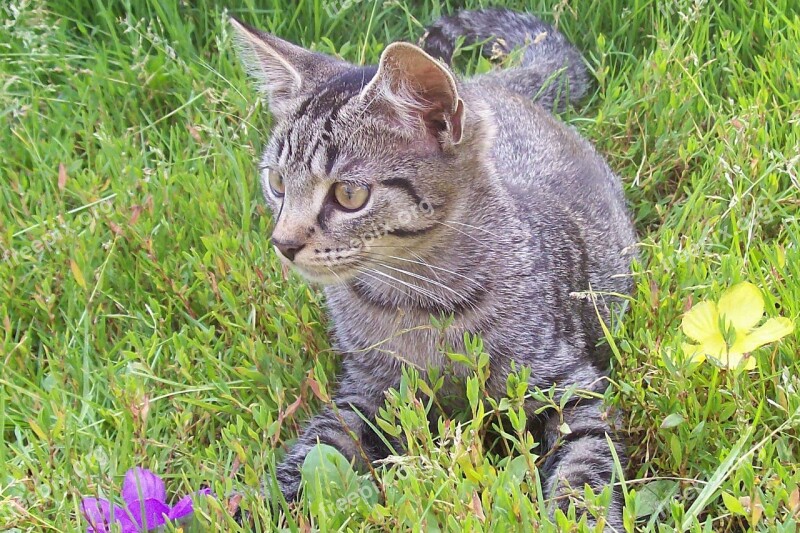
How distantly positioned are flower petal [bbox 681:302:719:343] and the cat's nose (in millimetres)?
1054

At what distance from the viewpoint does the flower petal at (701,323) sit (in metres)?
2.55

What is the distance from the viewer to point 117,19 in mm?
4336

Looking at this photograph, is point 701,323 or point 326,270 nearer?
point 701,323

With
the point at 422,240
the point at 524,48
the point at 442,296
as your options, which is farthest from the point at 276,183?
the point at 524,48

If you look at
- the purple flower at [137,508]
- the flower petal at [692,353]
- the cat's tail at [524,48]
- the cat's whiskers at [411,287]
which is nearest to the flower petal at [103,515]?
the purple flower at [137,508]

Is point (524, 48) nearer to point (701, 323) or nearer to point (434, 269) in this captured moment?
point (434, 269)

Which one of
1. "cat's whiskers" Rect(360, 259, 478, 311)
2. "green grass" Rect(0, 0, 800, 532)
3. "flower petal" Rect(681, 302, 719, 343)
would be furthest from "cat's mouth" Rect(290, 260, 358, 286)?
"flower petal" Rect(681, 302, 719, 343)

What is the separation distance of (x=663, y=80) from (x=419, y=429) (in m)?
2.23

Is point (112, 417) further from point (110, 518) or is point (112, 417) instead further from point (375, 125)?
point (375, 125)

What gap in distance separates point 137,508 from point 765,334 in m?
1.66

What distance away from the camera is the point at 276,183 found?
2984mm

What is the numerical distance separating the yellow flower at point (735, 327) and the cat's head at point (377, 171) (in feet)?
2.45

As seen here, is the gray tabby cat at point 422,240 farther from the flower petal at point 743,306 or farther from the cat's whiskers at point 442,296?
the flower petal at point 743,306

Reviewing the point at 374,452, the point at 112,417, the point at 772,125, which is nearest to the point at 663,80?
→ the point at 772,125
